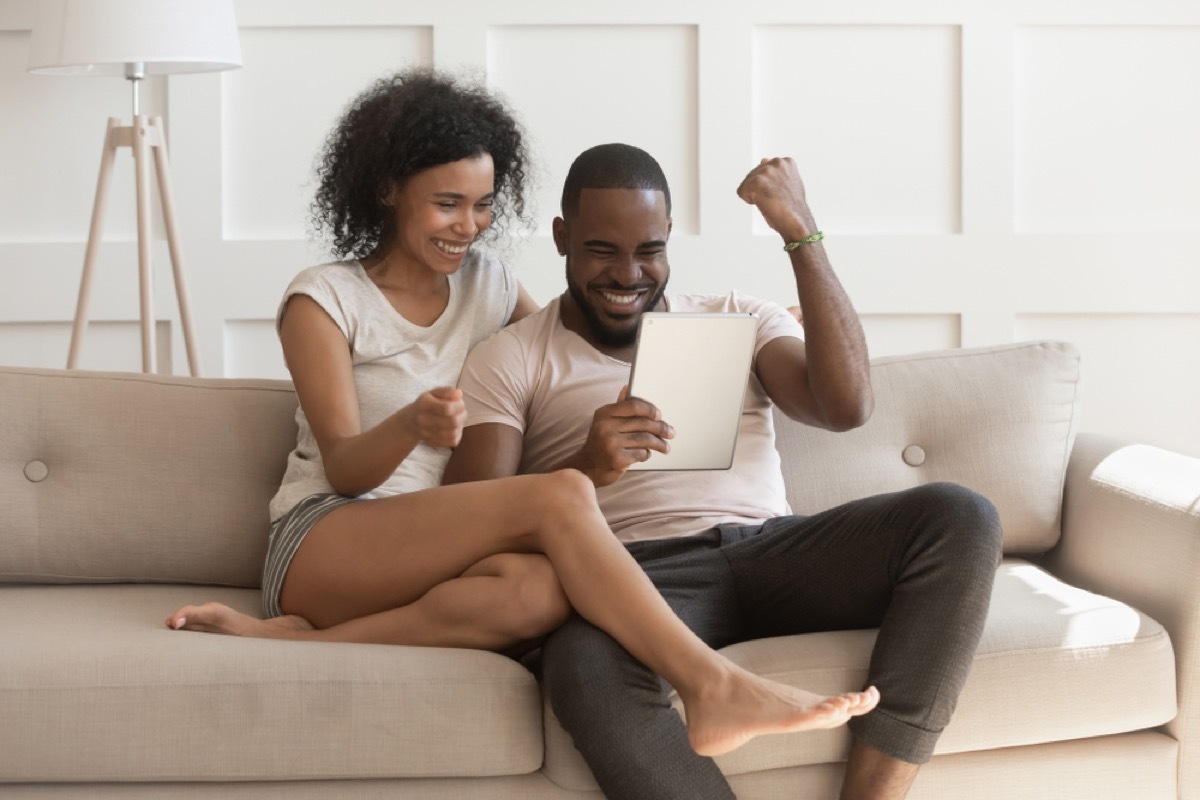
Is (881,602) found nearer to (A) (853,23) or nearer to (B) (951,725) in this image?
(B) (951,725)

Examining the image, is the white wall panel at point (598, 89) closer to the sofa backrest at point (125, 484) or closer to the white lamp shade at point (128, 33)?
the white lamp shade at point (128, 33)

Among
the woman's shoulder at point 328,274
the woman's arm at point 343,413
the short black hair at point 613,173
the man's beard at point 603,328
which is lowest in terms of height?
the woman's arm at point 343,413

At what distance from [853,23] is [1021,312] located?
2.49 ft

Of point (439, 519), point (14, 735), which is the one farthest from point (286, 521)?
point (14, 735)

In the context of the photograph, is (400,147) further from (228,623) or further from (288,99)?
(288,99)

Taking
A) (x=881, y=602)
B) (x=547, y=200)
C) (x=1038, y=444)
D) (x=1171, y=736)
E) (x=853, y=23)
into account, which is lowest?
(x=1171, y=736)

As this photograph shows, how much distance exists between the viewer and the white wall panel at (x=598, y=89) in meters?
3.14

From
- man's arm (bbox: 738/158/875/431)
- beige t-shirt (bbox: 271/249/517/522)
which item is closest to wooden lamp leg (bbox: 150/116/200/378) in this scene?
beige t-shirt (bbox: 271/249/517/522)

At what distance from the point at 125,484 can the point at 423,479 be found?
49 centimetres

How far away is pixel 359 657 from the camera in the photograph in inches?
67.6

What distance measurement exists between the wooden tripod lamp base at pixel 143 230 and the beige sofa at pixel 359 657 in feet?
2.21

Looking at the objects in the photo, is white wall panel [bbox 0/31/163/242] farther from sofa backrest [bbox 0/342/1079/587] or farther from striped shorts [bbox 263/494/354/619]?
striped shorts [bbox 263/494/354/619]

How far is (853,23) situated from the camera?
315 centimetres

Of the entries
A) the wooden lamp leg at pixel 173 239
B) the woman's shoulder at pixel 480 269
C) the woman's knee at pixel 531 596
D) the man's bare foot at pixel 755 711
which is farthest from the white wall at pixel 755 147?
the man's bare foot at pixel 755 711
